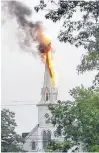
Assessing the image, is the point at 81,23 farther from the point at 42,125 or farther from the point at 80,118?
the point at 42,125

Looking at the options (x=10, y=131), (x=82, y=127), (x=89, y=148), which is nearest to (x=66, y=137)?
(x=82, y=127)

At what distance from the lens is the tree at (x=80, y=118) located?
1290cm

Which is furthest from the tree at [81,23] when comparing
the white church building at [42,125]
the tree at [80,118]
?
the white church building at [42,125]

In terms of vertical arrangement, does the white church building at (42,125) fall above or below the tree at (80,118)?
above

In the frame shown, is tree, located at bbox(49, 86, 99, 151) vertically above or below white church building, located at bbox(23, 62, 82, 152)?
below

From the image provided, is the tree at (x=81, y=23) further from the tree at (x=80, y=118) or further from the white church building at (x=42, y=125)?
the white church building at (x=42, y=125)

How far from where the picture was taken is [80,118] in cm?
1416

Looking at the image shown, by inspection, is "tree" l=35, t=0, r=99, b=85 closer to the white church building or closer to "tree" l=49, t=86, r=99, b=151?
"tree" l=49, t=86, r=99, b=151

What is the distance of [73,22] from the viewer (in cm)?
1112

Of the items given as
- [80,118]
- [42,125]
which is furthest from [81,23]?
[42,125]

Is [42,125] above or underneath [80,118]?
above

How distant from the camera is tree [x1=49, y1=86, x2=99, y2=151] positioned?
1290 cm

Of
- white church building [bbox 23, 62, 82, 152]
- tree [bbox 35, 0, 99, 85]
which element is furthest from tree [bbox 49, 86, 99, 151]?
white church building [bbox 23, 62, 82, 152]

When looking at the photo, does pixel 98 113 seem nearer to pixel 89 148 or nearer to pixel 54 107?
pixel 89 148
